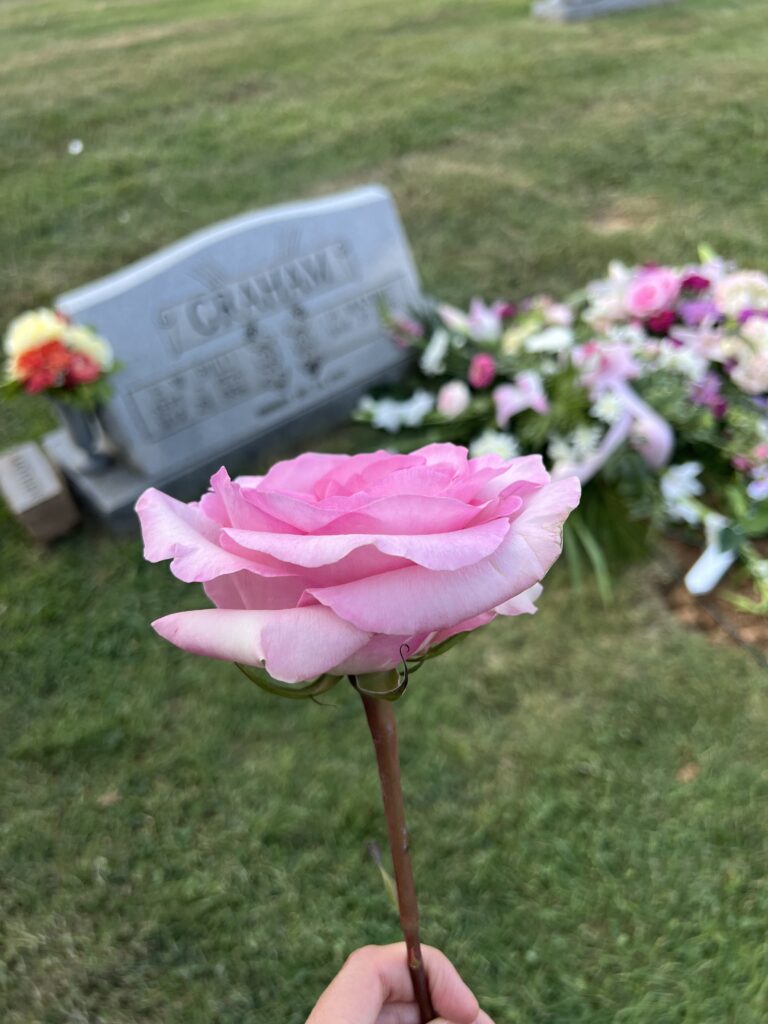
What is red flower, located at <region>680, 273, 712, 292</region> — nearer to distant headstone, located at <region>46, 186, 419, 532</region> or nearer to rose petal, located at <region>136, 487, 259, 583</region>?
distant headstone, located at <region>46, 186, 419, 532</region>

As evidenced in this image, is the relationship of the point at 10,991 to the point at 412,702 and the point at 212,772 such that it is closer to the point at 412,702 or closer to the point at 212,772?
the point at 212,772

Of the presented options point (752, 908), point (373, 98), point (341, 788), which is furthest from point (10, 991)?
Result: point (373, 98)

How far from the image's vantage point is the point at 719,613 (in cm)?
257

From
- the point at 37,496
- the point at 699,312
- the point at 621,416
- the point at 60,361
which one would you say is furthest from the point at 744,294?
the point at 37,496

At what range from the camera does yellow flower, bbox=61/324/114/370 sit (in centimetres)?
278

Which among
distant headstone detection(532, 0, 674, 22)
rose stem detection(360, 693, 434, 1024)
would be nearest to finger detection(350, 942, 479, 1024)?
rose stem detection(360, 693, 434, 1024)

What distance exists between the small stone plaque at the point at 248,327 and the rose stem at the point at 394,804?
8.57 feet

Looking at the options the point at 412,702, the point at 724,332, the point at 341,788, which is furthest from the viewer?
the point at 724,332

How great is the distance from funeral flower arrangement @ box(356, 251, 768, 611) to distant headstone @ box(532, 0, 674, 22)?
21.1 ft

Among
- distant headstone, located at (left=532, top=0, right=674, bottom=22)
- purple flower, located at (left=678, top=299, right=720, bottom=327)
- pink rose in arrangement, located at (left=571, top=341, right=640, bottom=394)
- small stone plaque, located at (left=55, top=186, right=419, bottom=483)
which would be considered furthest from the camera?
distant headstone, located at (left=532, top=0, right=674, bottom=22)

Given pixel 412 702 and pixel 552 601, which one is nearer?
pixel 412 702

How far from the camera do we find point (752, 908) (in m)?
1.89

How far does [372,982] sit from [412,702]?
58.2 inches

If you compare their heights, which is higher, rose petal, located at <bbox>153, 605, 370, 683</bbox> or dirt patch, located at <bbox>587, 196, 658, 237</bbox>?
rose petal, located at <bbox>153, 605, 370, 683</bbox>
